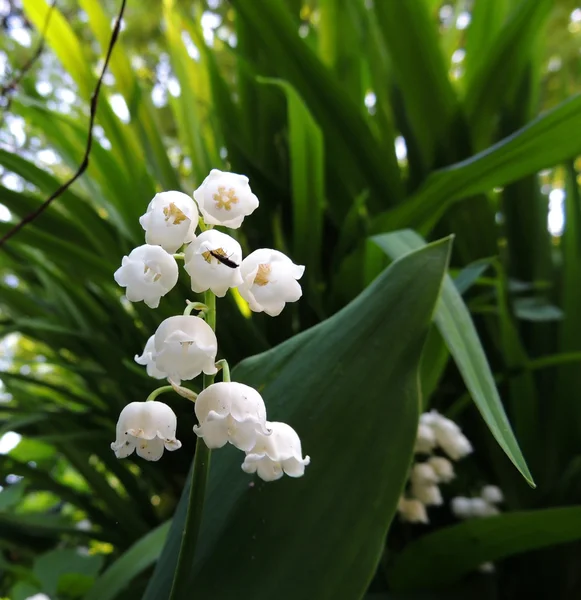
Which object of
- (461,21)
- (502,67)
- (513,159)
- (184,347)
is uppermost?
(461,21)

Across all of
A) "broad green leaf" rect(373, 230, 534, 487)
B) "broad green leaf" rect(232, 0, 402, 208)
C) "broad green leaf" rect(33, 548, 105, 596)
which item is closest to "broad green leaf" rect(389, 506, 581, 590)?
"broad green leaf" rect(373, 230, 534, 487)

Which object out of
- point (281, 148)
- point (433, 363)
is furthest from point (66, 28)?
point (433, 363)

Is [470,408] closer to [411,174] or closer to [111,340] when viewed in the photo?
[411,174]

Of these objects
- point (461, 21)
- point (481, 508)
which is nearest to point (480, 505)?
point (481, 508)

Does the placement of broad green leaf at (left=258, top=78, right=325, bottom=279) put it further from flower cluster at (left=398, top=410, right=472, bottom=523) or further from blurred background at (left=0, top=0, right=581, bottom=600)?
flower cluster at (left=398, top=410, right=472, bottom=523)

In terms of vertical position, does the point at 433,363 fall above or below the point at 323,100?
below

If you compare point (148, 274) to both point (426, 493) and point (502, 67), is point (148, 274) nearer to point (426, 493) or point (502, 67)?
point (426, 493)

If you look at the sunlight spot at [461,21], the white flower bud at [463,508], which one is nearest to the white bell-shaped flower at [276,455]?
the white flower bud at [463,508]
